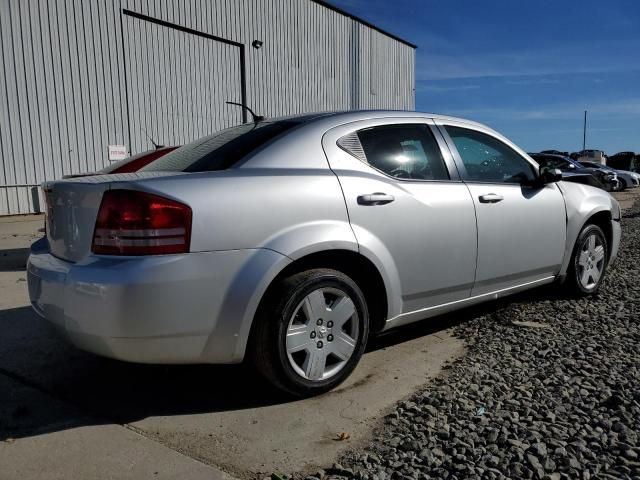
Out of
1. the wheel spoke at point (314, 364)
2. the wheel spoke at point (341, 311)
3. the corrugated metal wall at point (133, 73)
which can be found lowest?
the wheel spoke at point (314, 364)

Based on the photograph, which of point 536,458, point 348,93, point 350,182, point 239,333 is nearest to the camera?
point 536,458

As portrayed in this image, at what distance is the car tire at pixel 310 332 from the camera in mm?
2822

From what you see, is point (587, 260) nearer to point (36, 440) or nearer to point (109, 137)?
point (36, 440)

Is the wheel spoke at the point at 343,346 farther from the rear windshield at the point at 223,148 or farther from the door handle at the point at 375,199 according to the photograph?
the rear windshield at the point at 223,148

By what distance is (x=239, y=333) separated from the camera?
2.73 m

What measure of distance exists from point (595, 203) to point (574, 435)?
286 cm

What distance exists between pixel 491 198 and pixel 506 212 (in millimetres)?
189

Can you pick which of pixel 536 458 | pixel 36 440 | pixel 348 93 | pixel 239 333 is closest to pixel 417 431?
pixel 536 458

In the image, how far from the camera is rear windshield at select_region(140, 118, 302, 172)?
309 cm

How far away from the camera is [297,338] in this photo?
290 centimetres

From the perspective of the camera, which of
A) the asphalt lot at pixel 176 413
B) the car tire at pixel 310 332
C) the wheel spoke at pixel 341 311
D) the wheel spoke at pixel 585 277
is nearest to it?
the asphalt lot at pixel 176 413

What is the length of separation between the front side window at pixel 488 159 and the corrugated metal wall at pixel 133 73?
34.7ft

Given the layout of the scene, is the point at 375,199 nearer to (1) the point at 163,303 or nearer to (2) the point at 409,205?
(2) the point at 409,205

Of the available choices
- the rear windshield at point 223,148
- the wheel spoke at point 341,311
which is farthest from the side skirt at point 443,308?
the rear windshield at point 223,148
